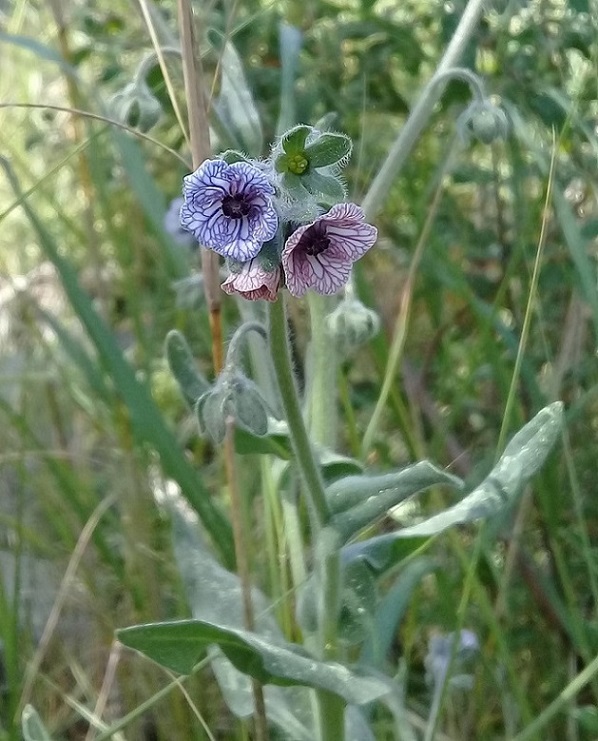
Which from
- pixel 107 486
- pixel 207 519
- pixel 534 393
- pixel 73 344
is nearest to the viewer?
pixel 207 519

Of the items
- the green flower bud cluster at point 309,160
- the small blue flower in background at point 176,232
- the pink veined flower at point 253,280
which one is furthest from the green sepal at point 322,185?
the small blue flower in background at point 176,232

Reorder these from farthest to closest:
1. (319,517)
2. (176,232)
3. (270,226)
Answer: (176,232) < (319,517) < (270,226)

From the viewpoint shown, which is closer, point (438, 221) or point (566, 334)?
point (566, 334)

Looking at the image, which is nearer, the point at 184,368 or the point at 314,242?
the point at 314,242

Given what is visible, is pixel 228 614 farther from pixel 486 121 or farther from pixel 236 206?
pixel 486 121

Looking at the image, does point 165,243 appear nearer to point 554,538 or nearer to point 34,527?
point 34,527

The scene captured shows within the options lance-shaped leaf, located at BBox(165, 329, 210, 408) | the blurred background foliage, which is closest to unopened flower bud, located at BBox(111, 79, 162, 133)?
the blurred background foliage

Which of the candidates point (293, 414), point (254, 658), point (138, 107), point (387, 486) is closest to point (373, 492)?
point (387, 486)

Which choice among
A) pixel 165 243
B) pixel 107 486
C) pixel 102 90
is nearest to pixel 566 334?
pixel 165 243
